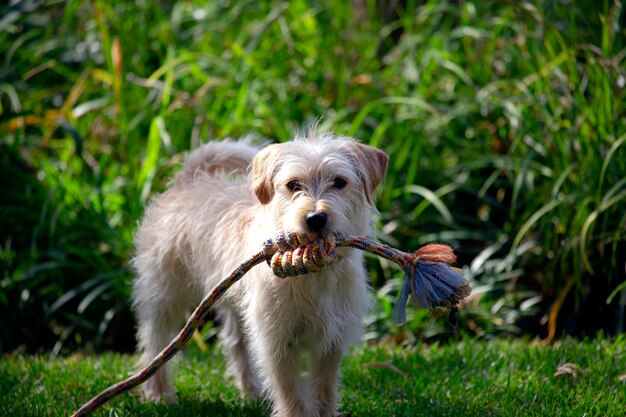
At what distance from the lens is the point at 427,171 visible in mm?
6754

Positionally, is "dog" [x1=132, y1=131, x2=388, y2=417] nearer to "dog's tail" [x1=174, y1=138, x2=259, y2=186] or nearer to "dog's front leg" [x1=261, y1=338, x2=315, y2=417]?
A: "dog's front leg" [x1=261, y1=338, x2=315, y2=417]

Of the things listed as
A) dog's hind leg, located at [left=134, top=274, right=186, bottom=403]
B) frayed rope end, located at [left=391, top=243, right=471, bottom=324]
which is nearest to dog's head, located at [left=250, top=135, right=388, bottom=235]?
frayed rope end, located at [left=391, top=243, right=471, bottom=324]

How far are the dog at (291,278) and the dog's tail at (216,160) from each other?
27 cm

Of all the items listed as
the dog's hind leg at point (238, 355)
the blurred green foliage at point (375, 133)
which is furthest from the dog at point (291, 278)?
the blurred green foliage at point (375, 133)

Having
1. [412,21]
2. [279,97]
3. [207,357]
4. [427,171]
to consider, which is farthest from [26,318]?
[412,21]

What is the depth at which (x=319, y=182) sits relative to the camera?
357 cm

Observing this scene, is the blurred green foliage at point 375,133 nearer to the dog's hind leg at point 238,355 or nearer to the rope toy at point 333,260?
the dog's hind leg at point 238,355

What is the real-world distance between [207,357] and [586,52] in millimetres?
3411

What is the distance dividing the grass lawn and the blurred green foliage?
0.81 meters

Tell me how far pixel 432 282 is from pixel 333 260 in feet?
1.56

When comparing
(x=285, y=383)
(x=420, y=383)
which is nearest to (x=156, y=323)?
(x=285, y=383)

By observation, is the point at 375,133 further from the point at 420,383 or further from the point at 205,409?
the point at 205,409

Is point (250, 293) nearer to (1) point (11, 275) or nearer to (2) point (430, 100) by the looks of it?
(1) point (11, 275)

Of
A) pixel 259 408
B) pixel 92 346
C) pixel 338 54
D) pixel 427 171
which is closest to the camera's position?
pixel 259 408
